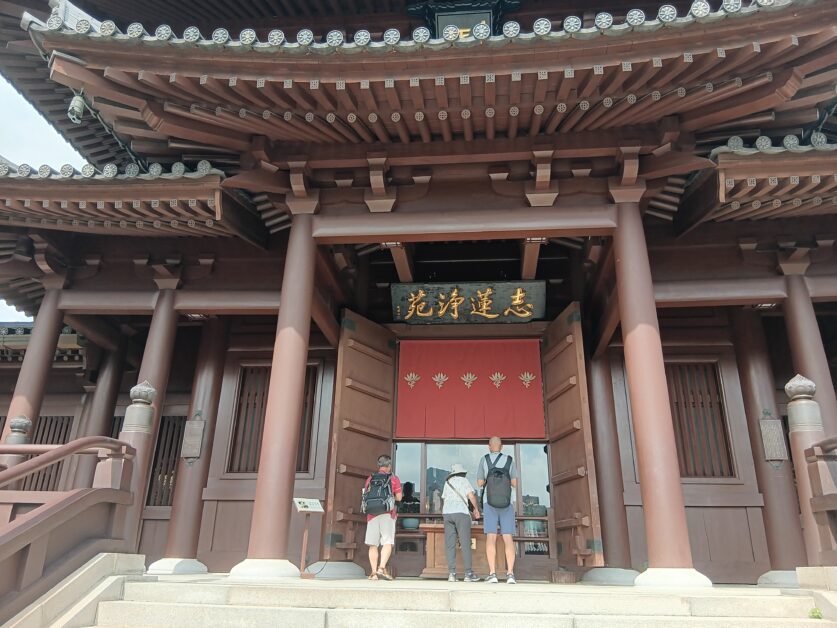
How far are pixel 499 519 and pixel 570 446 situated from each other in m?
1.82

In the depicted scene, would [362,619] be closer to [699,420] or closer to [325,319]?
[325,319]

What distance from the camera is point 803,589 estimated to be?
4.30 m

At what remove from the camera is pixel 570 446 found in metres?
7.48

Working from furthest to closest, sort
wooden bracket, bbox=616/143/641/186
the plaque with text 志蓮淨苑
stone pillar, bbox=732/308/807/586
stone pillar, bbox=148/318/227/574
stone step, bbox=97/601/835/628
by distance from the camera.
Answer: the plaque with text 志蓮淨苑 < stone pillar, bbox=148/318/227/574 < stone pillar, bbox=732/308/807/586 < wooden bracket, bbox=616/143/641/186 < stone step, bbox=97/601/835/628

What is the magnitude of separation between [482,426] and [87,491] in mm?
5118

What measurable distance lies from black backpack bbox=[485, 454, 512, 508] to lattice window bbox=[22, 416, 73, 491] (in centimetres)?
706

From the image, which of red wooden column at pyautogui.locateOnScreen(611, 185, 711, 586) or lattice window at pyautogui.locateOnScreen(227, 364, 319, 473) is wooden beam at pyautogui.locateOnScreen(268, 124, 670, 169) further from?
lattice window at pyautogui.locateOnScreen(227, 364, 319, 473)

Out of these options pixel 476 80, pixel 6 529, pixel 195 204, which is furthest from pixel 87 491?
pixel 476 80

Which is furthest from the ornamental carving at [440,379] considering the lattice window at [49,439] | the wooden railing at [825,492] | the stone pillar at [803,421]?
the lattice window at [49,439]

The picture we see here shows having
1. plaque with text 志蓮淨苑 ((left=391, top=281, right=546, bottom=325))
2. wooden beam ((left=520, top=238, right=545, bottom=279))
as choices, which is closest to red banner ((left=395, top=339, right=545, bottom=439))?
plaque with text 志蓮淨苑 ((left=391, top=281, right=546, bottom=325))

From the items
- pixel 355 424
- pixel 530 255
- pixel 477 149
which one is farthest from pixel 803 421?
pixel 355 424

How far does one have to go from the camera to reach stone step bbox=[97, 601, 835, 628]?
11.6 feet

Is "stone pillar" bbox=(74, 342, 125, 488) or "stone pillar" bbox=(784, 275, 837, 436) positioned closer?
"stone pillar" bbox=(784, 275, 837, 436)

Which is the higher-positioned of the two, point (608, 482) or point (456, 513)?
point (608, 482)
